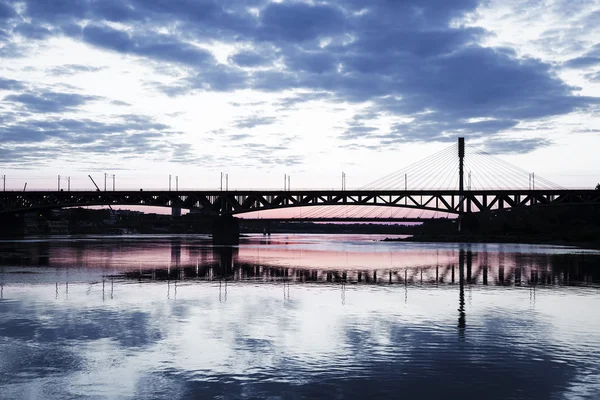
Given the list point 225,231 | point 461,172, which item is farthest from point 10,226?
point 461,172

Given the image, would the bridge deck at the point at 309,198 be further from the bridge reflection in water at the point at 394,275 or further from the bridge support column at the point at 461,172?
the bridge reflection in water at the point at 394,275

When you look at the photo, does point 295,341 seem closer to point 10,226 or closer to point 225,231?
point 225,231

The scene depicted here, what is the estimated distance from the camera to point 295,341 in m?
17.6

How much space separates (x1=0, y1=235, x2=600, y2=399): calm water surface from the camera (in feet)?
42.1

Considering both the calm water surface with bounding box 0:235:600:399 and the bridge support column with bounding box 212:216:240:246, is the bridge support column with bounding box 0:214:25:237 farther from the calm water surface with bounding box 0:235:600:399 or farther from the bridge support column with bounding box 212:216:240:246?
the calm water surface with bounding box 0:235:600:399

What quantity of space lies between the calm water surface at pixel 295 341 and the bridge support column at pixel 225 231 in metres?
89.3

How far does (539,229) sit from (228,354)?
16265 centimetres

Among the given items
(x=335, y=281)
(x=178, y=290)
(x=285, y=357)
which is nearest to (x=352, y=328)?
(x=285, y=357)

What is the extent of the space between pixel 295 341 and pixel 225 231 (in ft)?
356

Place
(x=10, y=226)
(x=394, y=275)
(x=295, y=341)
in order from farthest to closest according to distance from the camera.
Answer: (x=10, y=226)
(x=394, y=275)
(x=295, y=341)

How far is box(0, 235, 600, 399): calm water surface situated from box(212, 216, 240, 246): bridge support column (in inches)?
3515

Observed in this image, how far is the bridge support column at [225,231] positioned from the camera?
122994mm

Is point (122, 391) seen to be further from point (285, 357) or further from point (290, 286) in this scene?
point (290, 286)

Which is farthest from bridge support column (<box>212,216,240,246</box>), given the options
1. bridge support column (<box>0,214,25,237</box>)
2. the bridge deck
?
bridge support column (<box>0,214,25,237</box>)
